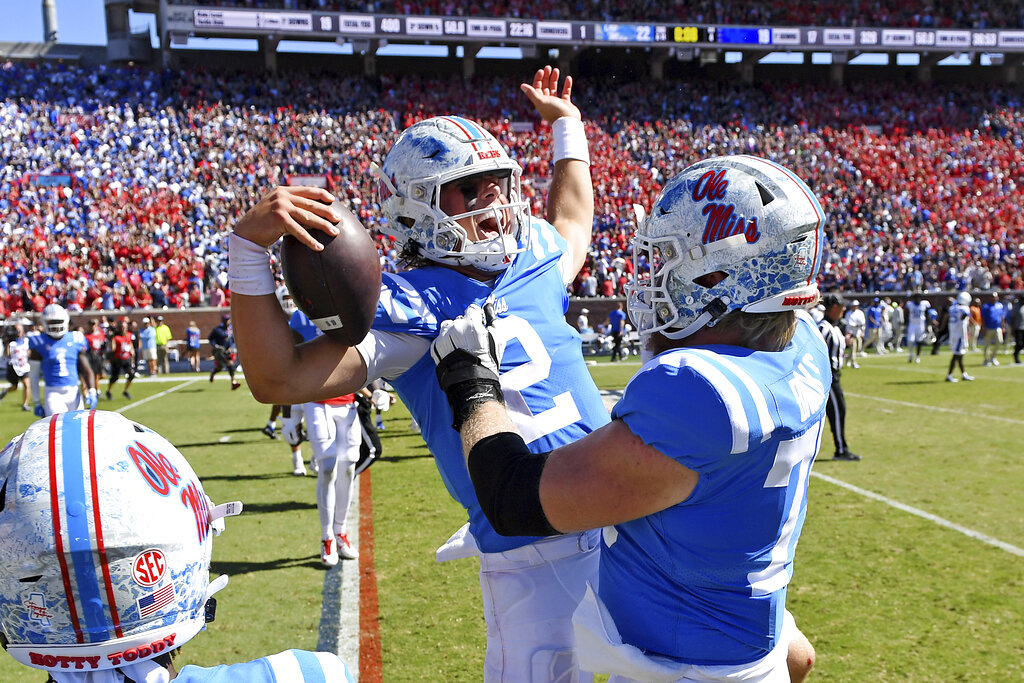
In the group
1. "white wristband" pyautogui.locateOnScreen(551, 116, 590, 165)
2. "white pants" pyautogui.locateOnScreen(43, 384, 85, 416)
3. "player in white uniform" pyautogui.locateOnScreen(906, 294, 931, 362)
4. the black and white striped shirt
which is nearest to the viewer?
"white wristband" pyautogui.locateOnScreen(551, 116, 590, 165)

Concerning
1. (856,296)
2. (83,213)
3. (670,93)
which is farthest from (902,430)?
(670,93)

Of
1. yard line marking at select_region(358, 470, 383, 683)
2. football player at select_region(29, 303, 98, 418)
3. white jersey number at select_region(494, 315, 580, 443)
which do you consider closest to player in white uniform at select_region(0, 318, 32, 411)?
football player at select_region(29, 303, 98, 418)

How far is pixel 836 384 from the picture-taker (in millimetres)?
9172

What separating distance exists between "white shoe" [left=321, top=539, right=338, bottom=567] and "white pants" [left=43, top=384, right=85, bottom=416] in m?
5.03

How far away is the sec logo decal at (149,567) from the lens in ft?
4.56

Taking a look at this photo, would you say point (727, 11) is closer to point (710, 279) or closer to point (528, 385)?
point (528, 385)

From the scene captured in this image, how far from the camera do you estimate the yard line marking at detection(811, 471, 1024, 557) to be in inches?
224

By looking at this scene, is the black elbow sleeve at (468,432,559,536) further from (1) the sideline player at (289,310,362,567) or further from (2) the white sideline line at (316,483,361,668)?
(1) the sideline player at (289,310,362,567)

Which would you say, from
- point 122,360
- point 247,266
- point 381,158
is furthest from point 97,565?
point 381,158

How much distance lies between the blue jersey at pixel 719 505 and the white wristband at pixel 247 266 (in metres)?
0.94

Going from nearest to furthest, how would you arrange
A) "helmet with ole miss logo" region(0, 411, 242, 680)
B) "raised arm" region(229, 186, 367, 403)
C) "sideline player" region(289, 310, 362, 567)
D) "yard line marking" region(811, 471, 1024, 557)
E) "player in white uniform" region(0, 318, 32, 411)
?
"helmet with ole miss logo" region(0, 411, 242, 680) < "raised arm" region(229, 186, 367, 403) < "yard line marking" region(811, 471, 1024, 557) < "sideline player" region(289, 310, 362, 567) < "player in white uniform" region(0, 318, 32, 411)

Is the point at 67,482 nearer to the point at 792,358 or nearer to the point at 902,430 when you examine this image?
the point at 792,358

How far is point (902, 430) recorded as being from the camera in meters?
10.4

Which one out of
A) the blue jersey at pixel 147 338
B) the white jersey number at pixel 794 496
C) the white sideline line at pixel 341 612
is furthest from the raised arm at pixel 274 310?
the blue jersey at pixel 147 338
